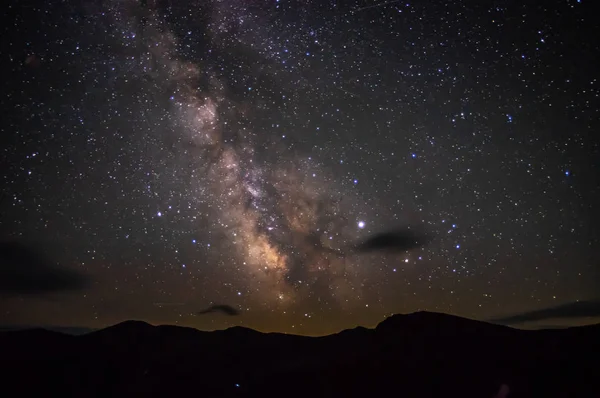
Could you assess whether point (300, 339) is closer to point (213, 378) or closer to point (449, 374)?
point (213, 378)

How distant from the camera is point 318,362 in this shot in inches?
1886

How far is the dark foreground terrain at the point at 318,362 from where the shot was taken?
125ft

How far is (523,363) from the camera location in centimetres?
3984

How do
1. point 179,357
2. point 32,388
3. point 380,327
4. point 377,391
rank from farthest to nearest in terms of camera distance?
point 380,327 → point 179,357 → point 32,388 → point 377,391

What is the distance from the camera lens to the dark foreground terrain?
38250 mm

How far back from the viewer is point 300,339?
64.6 m

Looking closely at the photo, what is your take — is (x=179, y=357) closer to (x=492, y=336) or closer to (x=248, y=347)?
(x=248, y=347)

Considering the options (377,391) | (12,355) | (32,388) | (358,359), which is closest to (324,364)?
(358,359)

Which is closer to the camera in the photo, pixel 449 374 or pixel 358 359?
pixel 449 374

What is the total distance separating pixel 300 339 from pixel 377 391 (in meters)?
27.4

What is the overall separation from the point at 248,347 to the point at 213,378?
13.2 metres

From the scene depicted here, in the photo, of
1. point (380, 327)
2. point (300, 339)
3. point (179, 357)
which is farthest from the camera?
point (300, 339)

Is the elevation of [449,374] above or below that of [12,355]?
below

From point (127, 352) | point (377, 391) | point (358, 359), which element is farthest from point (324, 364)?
point (127, 352)
